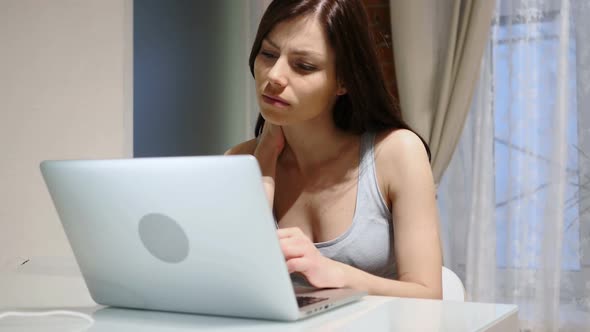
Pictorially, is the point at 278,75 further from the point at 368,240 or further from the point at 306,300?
the point at 306,300

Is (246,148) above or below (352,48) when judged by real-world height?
below

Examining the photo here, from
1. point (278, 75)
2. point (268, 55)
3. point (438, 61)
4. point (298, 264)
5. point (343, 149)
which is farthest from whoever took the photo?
point (438, 61)

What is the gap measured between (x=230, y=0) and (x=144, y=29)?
0.80 meters

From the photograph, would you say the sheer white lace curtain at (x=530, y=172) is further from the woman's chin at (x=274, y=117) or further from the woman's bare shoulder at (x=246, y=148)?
the woman's chin at (x=274, y=117)

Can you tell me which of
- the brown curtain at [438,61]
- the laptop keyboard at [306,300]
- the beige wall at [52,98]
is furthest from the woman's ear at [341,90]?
the brown curtain at [438,61]

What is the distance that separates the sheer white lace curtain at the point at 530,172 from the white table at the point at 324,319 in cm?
230

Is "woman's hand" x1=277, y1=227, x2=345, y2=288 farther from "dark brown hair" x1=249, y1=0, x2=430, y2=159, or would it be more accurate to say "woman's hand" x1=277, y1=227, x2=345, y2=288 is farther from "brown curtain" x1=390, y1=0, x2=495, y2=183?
"brown curtain" x1=390, y1=0, x2=495, y2=183

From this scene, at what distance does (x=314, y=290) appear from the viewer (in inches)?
42.8

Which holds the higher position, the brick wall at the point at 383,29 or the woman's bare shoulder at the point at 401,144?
the brick wall at the point at 383,29

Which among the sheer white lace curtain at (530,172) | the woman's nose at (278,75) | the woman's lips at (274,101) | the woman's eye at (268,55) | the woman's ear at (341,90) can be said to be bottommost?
the sheer white lace curtain at (530,172)

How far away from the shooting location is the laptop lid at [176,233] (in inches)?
33.5

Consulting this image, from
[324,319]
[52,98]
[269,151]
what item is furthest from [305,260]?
[52,98]

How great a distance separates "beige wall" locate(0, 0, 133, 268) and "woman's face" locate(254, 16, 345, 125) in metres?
1.03

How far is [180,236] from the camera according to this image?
0.91m
